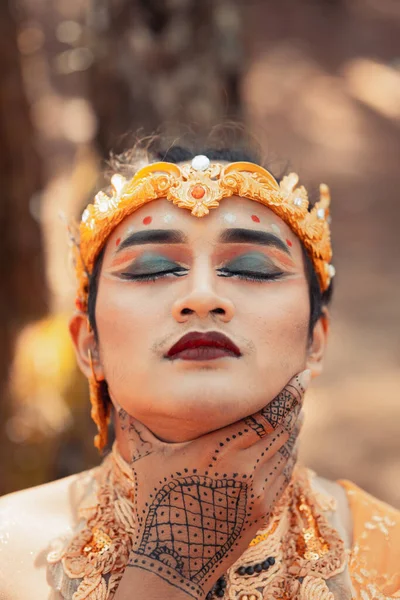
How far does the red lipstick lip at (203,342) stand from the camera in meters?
2.50

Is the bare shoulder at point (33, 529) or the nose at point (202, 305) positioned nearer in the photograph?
the nose at point (202, 305)

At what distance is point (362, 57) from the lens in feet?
50.1

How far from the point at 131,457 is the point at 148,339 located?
38cm

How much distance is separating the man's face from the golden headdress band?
0.03 m

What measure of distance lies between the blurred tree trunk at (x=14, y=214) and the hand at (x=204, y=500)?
3682mm

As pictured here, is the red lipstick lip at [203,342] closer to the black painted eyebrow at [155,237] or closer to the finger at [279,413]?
the finger at [279,413]

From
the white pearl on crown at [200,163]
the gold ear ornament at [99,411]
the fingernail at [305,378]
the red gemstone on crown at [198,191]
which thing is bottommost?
the gold ear ornament at [99,411]

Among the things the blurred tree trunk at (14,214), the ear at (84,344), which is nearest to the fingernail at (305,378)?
the ear at (84,344)

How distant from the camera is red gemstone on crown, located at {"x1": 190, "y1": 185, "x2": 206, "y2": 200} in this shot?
2.74 meters

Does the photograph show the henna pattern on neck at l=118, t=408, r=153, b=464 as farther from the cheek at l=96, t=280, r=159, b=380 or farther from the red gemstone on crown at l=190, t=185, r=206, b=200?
the red gemstone on crown at l=190, t=185, r=206, b=200

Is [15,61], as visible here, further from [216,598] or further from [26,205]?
[216,598]

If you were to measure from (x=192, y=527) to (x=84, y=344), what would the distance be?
2.94 feet

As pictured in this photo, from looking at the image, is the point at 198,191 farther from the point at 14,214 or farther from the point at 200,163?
the point at 14,214

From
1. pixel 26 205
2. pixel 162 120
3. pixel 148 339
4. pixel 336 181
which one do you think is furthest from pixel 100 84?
pixel 336 181
